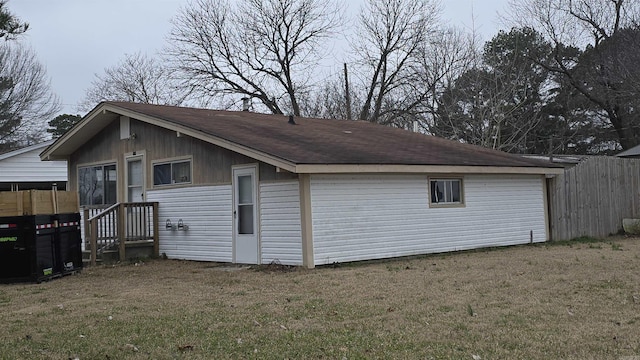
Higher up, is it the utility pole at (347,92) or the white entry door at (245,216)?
the utility pole at (347,92)

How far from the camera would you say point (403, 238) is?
13383mm

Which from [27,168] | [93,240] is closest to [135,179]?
[93,240]

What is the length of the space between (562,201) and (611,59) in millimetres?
15286

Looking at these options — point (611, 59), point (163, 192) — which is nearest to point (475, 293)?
point (163, 192)

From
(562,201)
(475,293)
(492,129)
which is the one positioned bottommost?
(475,293)

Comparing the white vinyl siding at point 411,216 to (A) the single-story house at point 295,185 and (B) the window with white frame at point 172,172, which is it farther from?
(B) the window with white frame at point 172,172

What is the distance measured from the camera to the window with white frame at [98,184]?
649 inches

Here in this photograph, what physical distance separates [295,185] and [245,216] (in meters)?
1.63

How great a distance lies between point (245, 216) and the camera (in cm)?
1310

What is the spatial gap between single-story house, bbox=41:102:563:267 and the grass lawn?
35.7 inches

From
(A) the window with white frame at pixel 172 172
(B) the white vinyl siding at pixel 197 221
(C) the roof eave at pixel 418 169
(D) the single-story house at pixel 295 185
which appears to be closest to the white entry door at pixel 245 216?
(D) the single-story house at pixel 295 185

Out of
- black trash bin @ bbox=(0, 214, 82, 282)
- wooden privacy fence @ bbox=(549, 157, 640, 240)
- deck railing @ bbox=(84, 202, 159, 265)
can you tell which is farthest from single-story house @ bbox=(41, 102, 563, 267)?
black trash bin @ bbox=(0, 214, 82, 282)

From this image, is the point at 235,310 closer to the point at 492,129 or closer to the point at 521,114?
the point at 492,129

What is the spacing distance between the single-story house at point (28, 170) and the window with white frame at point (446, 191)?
13611 mm
